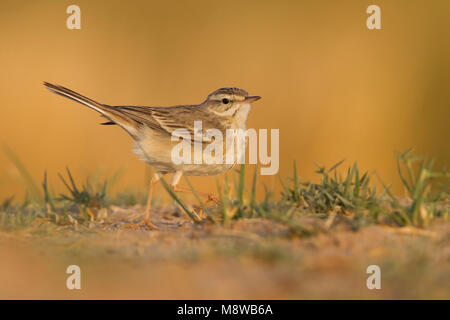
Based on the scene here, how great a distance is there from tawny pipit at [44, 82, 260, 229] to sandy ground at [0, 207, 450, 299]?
1.33 metres

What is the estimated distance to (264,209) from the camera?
11.3 ft

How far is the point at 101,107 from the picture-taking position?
4.80 meters

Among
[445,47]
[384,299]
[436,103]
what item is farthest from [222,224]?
[445,47]

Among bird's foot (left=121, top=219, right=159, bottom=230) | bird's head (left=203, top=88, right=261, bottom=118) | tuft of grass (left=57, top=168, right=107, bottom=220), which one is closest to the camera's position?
bird's foot (left=121, top=219, right=159, bottom=230)

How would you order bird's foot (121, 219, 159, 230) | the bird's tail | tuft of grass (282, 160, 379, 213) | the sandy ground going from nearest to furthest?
1. the sandy ground
2. tuft of grass (282, 160, 379, 213)
3. bird's foot (121, 219, 159, 230)
4. the bird's tail

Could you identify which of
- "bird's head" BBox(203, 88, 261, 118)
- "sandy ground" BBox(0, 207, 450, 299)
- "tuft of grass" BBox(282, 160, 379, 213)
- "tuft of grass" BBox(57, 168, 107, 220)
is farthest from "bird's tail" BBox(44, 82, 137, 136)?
"tuft of grass" BBox(282, 160, 379, 213)

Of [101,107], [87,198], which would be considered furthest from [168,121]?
[87,198]

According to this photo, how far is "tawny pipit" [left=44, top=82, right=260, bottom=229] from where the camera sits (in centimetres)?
469

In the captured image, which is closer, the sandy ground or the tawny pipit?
the sandy ground

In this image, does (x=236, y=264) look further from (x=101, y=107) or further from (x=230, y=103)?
(x=230, y=103)

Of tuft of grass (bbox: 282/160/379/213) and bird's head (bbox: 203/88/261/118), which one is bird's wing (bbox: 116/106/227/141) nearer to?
bird's head (bbox: 203/88/261/118)

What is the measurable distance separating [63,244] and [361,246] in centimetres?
199

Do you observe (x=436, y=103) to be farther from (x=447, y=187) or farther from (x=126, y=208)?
(x=126, y=208)

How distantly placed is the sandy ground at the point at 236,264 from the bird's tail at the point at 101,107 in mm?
1680
